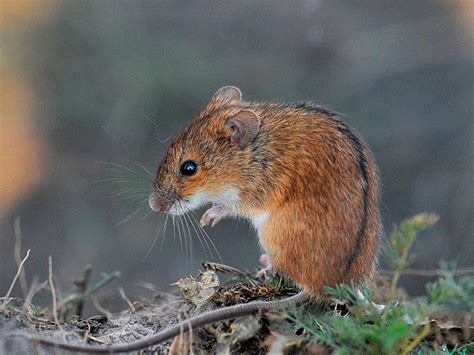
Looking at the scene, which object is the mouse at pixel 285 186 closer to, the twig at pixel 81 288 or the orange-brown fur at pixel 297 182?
the orange-brown fur at pixel 297 182

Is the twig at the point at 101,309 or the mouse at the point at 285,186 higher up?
the mouse at the point at 285,186

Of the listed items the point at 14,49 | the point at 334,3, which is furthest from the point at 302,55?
the point at 14,49


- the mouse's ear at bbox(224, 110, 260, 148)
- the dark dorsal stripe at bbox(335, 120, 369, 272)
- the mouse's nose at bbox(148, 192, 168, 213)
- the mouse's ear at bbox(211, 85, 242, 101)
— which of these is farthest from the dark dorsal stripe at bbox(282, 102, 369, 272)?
the mouse's nose at bbox(148, 192, 168, 213)

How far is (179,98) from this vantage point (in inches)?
380

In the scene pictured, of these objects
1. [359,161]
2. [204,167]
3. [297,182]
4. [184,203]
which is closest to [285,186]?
[297,182]

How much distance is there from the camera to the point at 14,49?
34.8 ft

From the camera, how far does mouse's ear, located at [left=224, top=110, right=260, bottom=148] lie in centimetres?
451

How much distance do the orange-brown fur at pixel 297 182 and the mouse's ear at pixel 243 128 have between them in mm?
34

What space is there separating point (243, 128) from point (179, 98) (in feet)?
17.1

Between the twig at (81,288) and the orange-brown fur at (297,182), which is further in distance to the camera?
the twig at (81,288)

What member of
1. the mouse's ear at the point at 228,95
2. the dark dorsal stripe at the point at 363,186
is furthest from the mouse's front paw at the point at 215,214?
the dark dorsal stripe at the point at 363,186

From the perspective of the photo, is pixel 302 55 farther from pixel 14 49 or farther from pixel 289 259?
pixel 289 259

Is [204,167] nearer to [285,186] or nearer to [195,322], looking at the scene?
[285,186]

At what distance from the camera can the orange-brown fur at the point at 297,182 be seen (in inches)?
159
